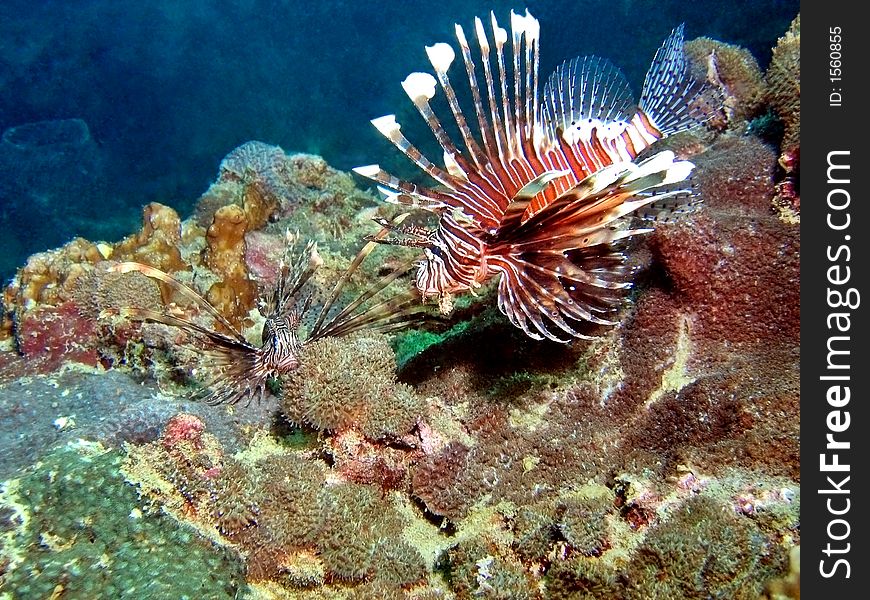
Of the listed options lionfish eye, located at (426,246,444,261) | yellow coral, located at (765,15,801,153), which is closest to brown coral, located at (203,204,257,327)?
lionfish eye, located at (426,246,444,261)

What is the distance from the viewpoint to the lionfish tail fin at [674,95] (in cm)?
336

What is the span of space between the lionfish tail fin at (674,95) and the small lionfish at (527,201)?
0.04m

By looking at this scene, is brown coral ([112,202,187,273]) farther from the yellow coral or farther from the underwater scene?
the yellow coral

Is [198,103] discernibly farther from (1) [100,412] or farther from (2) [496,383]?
(2) [496,383]

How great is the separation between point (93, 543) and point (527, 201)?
260 cm

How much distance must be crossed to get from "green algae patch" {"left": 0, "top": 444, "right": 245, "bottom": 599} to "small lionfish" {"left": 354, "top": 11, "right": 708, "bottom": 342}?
5.92 ft

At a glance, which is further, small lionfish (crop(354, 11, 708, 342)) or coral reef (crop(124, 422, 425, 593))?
coral reef (crop(124, 422, 425, 593))

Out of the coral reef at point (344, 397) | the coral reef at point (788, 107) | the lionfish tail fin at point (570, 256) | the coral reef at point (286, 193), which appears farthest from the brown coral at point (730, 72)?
the coral reef at point (286, 193)

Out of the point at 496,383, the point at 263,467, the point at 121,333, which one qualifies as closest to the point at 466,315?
the point at 496,383

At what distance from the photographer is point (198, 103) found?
23.6 m

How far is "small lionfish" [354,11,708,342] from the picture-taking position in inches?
100

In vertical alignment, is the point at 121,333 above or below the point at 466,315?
below

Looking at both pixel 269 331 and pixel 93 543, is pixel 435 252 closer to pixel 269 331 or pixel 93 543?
pixel 269 331
